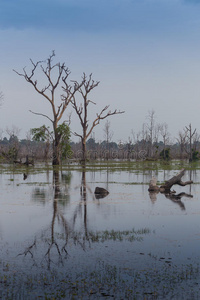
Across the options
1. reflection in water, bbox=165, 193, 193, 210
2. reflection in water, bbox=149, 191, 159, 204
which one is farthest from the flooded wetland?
reflection in water, bbox=149, 191, 159, 204

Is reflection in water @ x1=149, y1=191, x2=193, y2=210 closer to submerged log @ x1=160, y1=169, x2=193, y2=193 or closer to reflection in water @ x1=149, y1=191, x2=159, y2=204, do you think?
reflection in water @ x1=149, y1=191, x2=159, y2=204

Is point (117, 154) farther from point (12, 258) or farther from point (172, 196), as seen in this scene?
point (12, 258)

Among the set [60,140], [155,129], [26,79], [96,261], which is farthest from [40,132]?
[155,129]

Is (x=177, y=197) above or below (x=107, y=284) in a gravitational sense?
above

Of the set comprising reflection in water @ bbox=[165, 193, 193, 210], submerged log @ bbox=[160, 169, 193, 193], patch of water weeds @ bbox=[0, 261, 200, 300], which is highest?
submerged log @ bbox=[160, 169, 193, 193]

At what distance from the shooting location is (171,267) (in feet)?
26.4

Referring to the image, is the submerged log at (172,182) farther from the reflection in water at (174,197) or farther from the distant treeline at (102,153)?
the distant treeline at (102,153)

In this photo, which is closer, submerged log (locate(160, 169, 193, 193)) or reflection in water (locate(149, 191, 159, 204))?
reflection in water (locate(149, 191, 159, 204))

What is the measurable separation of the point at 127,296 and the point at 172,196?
13092 millimetres

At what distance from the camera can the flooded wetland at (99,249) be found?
6949mm

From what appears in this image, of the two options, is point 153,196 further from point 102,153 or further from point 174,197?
point 102,153

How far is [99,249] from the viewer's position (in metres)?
9.37

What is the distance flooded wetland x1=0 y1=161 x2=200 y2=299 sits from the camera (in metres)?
6.95

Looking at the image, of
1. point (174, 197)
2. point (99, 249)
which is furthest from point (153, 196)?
point (99, 249)
